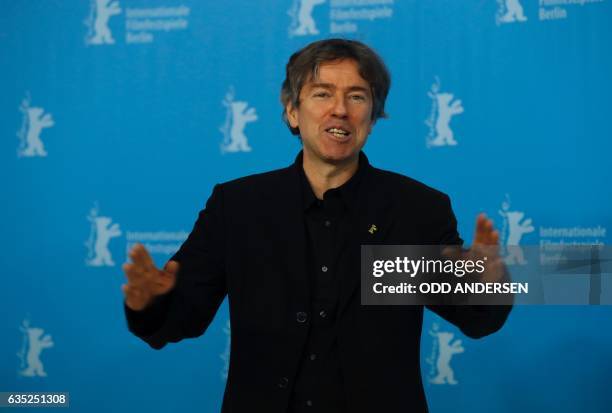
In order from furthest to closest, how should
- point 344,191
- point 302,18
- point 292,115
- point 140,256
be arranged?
point 302,18 < point 292,115 < point 344,191 < point 140,256

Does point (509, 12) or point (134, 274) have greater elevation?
point (509, 12)

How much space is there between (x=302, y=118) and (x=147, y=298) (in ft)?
1.87

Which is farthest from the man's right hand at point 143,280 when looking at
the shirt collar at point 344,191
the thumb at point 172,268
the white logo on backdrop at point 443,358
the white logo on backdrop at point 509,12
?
the white logo on backdrop at point 509,12

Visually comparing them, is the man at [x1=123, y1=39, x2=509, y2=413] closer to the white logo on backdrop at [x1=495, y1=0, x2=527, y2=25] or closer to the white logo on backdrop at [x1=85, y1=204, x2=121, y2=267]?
the white logo on backdrop at [x1=495, y1=0, x2=527, y2=25]

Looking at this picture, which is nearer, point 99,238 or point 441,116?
point 441,116

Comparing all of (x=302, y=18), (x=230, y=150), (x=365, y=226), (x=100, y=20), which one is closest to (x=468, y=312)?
(x=365, y=226)

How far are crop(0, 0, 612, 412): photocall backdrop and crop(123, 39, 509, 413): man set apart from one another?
120 cm

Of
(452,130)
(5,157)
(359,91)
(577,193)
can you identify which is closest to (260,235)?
(359,91)

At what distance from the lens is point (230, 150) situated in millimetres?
2908

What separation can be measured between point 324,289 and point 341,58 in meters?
0.54

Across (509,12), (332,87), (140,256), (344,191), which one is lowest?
(140,256)

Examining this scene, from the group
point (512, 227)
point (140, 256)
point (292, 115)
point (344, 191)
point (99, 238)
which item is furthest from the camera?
point (99, 238)

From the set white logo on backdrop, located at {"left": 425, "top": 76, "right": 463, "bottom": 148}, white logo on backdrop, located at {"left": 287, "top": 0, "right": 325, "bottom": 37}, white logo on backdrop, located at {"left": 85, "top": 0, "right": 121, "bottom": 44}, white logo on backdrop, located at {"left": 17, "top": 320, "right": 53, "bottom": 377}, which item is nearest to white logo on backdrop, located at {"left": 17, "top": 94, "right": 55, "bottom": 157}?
white logo on backdrop, located at {"left": 85, "top": 0, "right": 121, "bottom": 44}

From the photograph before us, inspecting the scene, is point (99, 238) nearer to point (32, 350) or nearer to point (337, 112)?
point (32, 350)
